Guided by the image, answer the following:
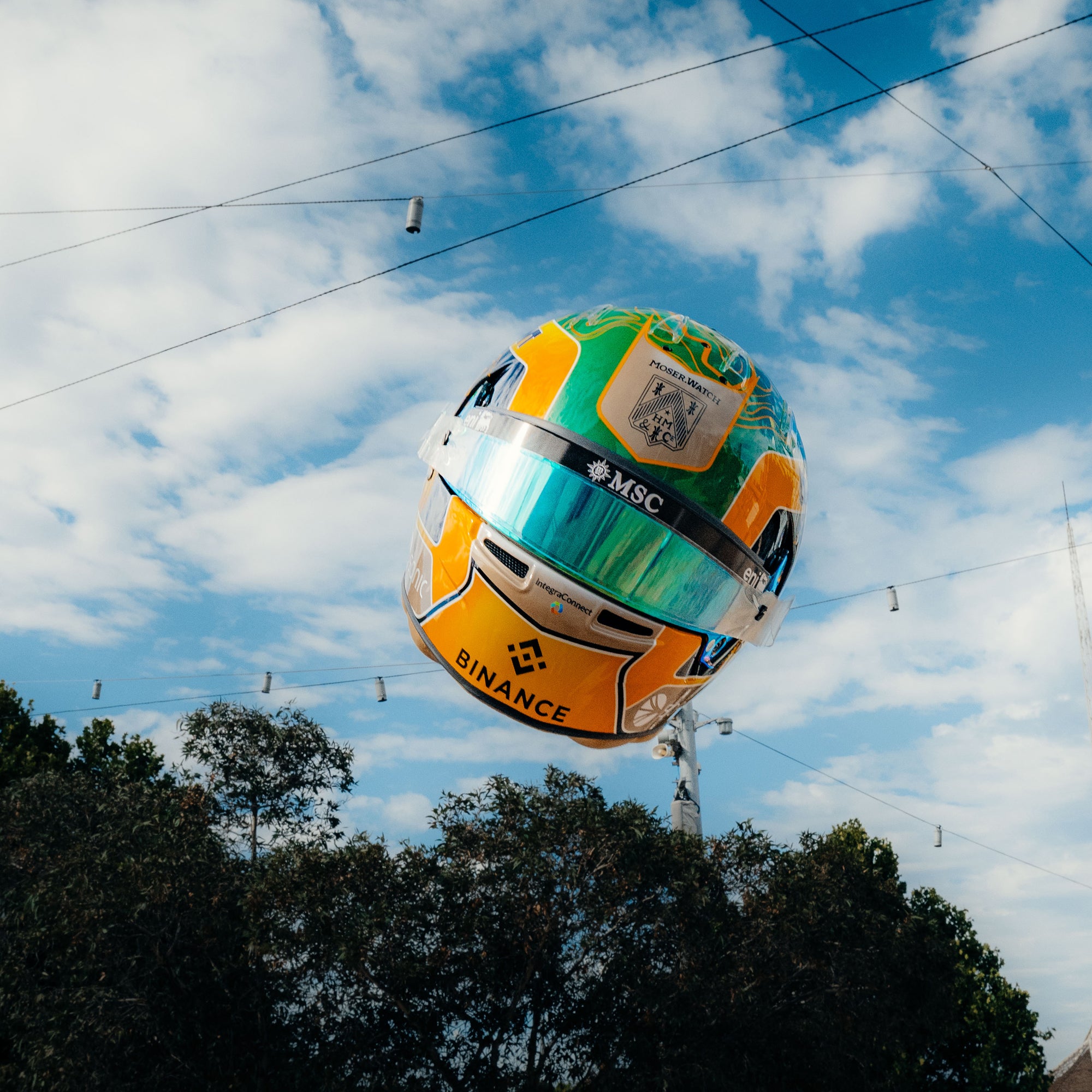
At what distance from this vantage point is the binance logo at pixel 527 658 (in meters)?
5.01

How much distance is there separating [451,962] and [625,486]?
1163 centimetres

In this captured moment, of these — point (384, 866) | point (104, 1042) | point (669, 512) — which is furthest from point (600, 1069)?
point (669, 512)

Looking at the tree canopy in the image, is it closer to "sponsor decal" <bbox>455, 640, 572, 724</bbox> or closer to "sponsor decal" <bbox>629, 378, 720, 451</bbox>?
"sponsor decal" <bbox>455, 640, 572, 724</bbox>

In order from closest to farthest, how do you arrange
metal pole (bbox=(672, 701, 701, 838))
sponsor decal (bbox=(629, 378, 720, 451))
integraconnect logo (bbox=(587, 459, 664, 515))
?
integraconnect logo (bbox=(587, 459, 664, 515)), sponsor decal (bbox=(629, 378, 720, 451)), metal pole (bbox=(672, 701, 701, 838))

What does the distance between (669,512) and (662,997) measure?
11.4m

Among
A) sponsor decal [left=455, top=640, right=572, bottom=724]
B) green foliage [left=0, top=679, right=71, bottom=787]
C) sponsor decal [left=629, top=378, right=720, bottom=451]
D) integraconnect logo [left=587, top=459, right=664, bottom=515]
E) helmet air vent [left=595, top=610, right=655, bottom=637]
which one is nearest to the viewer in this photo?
integraconnect logo [left=587, top=459, right=664, bottom=515]

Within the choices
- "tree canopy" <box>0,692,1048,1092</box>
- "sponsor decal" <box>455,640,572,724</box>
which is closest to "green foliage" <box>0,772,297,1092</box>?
"tree canopy" <box>0,692,1048,1092</box>

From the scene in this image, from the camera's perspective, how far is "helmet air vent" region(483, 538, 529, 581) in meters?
4.87

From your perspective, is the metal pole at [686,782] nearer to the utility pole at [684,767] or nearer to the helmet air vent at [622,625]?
the utility pole at [684,767]

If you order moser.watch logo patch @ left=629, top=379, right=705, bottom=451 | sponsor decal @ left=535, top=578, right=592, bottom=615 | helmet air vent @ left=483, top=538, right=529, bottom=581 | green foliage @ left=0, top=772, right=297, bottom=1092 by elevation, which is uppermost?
moser.watch logo patch @ left=629, top=379, right=705, bottom=451

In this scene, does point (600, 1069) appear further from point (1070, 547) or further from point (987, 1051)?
point (987, 1051)

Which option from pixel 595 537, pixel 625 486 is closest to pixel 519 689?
pixel 595 537

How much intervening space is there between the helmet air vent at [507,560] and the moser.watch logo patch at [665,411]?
779 millimetres

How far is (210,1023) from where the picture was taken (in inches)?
539
